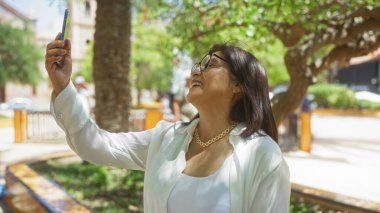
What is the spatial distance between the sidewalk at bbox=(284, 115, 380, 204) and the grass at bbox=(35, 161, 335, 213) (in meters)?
1.87

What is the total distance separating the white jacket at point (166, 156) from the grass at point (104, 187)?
2.86m

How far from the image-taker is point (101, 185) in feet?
20.4

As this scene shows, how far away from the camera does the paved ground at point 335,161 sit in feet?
21.4

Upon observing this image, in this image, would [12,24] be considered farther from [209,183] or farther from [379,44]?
[209,183]

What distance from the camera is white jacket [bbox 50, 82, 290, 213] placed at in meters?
1.62

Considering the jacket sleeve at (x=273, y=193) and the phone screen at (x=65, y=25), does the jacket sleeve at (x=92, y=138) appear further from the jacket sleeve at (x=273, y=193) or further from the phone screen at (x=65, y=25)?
the jacket sleeve at (x=273, y=193)

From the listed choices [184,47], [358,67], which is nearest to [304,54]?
[184,47]

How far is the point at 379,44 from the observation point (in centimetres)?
488

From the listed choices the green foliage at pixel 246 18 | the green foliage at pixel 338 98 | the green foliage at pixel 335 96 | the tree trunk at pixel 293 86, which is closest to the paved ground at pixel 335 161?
the tree trunk at pixel 293 86

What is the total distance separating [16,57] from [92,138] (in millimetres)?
29672

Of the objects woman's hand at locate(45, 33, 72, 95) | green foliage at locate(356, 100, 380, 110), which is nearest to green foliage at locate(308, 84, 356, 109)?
green foliage at locate(356, 100, 380, 110)

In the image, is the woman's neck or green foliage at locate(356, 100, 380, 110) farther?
green foliage at locate(356, 100, 380, 110)

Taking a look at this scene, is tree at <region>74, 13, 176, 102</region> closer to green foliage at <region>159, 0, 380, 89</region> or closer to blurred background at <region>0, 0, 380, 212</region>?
blurred background at <region>0, 0, 380, 212</region>

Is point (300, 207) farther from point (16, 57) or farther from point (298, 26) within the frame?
point (16, 57)
